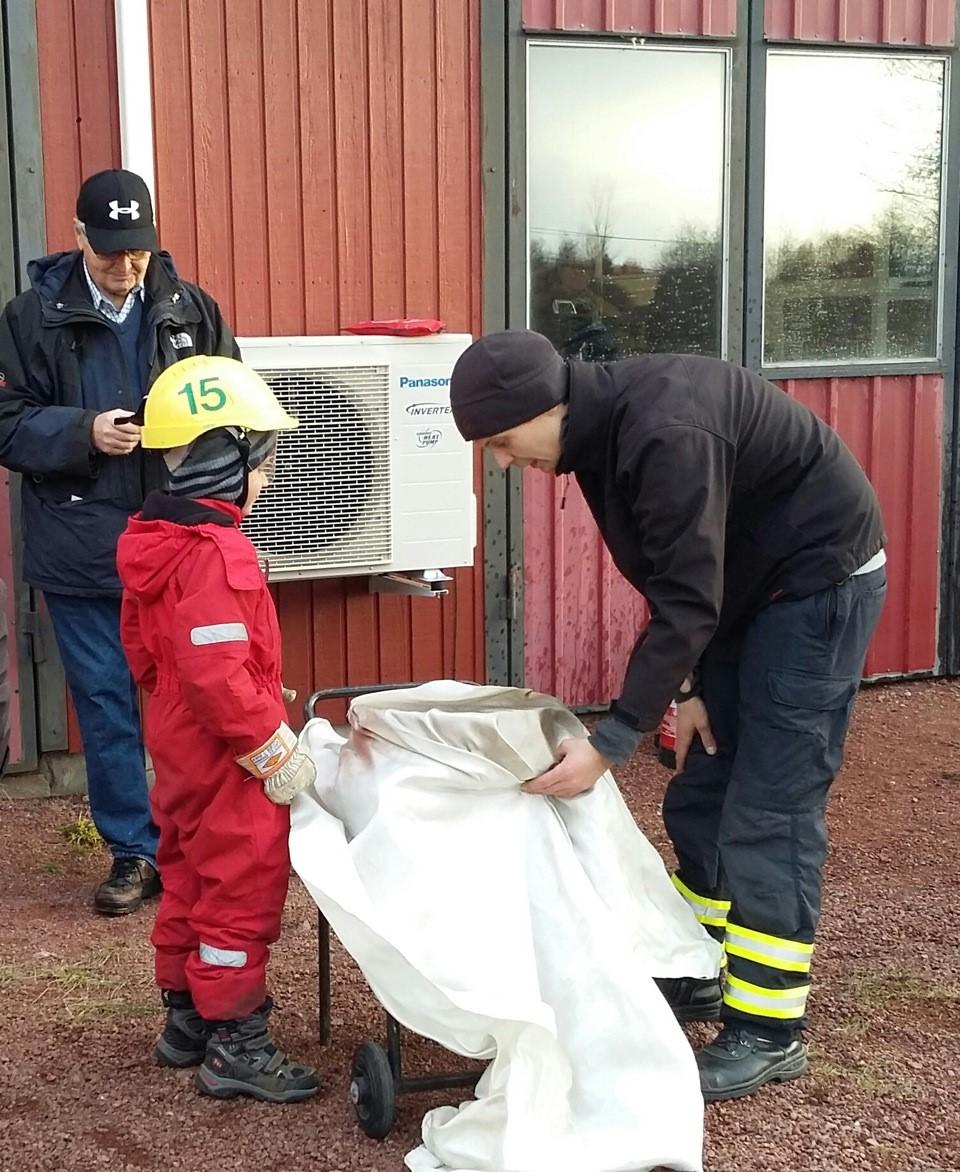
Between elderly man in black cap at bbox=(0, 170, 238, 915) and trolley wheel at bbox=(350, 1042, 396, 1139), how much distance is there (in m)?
1.63

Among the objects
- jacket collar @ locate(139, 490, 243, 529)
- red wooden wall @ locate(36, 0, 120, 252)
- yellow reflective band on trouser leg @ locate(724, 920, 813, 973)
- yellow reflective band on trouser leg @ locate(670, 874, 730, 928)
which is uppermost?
red wooden wall @ locate(36, 0, 120, 252)

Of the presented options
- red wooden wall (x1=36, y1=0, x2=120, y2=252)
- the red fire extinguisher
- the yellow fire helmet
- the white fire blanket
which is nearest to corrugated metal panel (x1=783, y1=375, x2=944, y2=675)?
the red fire extinguisher

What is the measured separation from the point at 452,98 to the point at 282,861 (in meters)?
3.65

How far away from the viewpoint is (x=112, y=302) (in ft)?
15.7

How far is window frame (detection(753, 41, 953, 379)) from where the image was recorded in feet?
22.1

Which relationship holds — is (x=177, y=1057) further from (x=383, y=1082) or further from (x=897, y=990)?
(x=897, y=990)

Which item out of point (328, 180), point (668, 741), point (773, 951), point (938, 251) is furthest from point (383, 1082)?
point (938, 251)

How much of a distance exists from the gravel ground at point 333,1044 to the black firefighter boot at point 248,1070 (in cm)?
3

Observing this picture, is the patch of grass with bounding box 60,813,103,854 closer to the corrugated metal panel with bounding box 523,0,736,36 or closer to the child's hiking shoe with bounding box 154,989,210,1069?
the child's hiking shoe with bounding box 154,989,210,1069

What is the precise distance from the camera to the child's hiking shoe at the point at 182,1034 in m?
3.66

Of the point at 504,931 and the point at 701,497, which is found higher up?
the point at 701,497

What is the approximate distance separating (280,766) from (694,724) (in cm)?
109

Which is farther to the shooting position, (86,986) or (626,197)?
(626,197)

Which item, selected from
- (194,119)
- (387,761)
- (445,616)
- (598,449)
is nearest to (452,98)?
(194,119)
